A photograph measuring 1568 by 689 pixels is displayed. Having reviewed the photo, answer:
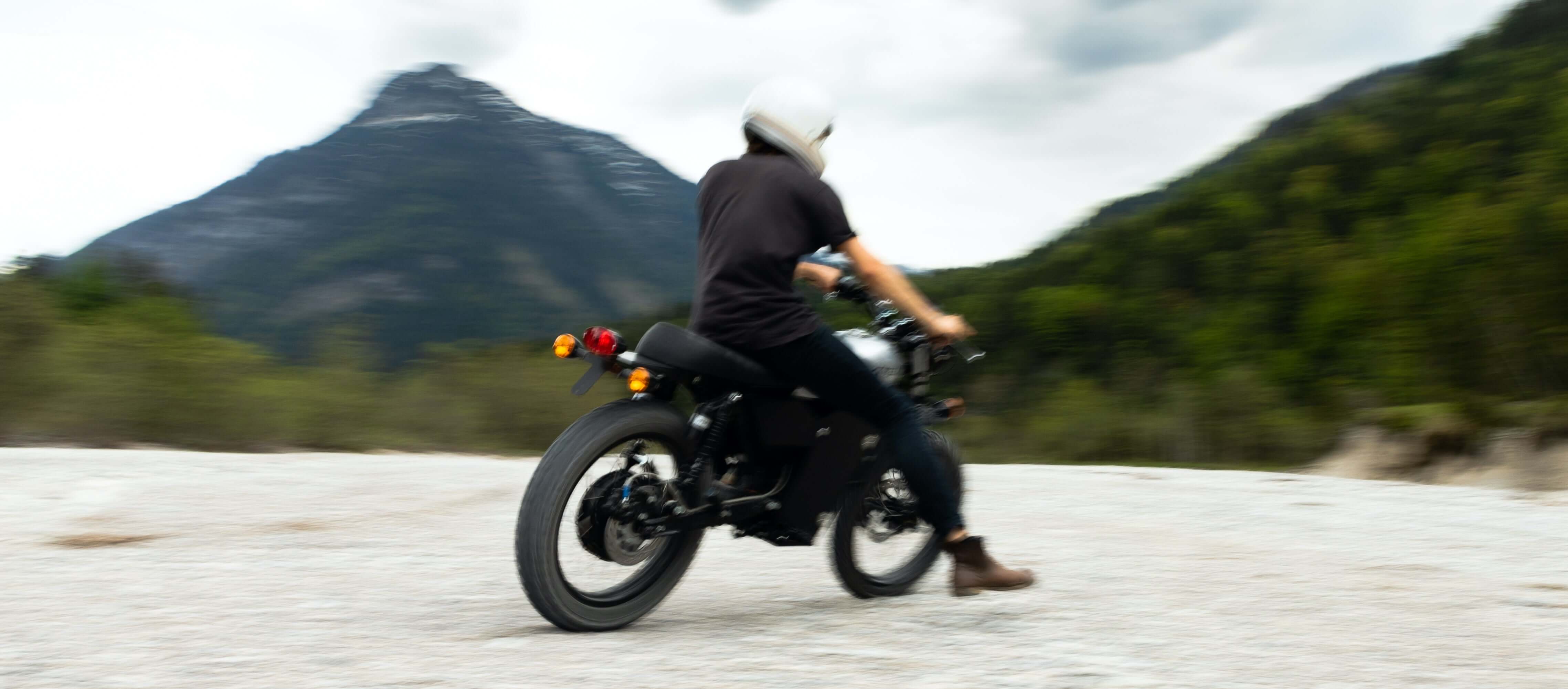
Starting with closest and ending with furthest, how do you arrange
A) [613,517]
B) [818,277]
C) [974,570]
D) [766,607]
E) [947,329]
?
[613,517], [947,329], [766,607], [974,570], [818,277]

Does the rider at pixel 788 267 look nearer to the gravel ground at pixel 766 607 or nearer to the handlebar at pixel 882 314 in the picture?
the handlebar at pixel 882 314

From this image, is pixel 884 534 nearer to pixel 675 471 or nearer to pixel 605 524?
pixel 675 471

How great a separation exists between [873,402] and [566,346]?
1041mm

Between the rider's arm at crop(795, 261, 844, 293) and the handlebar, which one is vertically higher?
the rider's arm at crop(795, 261, 844, 293)

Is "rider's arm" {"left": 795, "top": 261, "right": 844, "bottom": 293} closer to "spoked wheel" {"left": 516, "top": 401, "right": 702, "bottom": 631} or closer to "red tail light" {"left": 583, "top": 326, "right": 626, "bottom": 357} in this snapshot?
→ "spoked wheel" {"left": 516, "top": 401, "right": 702, "bottom": 631}

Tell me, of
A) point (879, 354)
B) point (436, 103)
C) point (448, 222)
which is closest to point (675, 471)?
point (879, 354)

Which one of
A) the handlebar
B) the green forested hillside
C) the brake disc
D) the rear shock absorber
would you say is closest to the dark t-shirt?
the rear shock absorber

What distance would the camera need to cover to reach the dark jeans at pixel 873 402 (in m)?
3.87

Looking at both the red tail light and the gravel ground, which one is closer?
the gravel ground

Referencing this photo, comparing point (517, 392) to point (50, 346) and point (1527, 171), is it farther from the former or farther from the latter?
point (1527, 171)

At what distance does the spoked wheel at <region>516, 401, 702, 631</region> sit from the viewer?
349 cm

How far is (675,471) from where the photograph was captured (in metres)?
3.86

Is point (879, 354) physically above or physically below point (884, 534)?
above

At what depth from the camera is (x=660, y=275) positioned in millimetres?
109938
